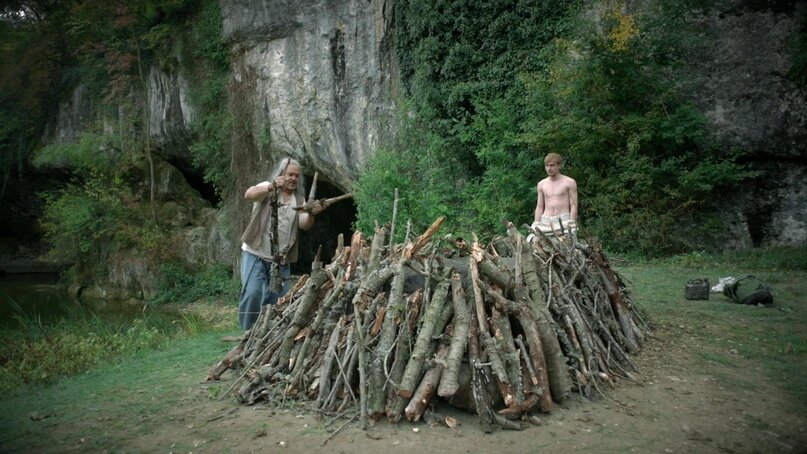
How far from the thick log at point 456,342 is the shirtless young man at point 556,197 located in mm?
3288

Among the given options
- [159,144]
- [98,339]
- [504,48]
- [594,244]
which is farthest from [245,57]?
[594,244]

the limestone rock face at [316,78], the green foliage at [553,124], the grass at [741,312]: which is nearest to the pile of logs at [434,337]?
the grass at [741,312]

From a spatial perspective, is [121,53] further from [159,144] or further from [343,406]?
[343,406]

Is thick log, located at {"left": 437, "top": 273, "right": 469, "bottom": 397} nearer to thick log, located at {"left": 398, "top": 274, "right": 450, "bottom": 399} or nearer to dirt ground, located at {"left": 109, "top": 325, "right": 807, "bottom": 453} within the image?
thick log, located at {"left": 398, "top": 274, "right": 450, "bottom": 399}

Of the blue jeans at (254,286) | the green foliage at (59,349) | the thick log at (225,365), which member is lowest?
the green foliage at (59,349)

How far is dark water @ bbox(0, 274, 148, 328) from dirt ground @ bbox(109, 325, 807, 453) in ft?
36.6

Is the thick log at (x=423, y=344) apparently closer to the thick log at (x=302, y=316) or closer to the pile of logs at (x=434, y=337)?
the pile of logs at (x=434, y=337)

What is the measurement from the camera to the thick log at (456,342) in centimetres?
334

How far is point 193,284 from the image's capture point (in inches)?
733

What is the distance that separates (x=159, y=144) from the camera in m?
21.1

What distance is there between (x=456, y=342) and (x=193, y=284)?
1688cm

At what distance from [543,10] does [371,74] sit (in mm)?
4449

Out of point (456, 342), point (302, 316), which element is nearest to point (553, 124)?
point (302, 316)

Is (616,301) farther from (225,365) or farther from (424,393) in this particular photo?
(225,365)
